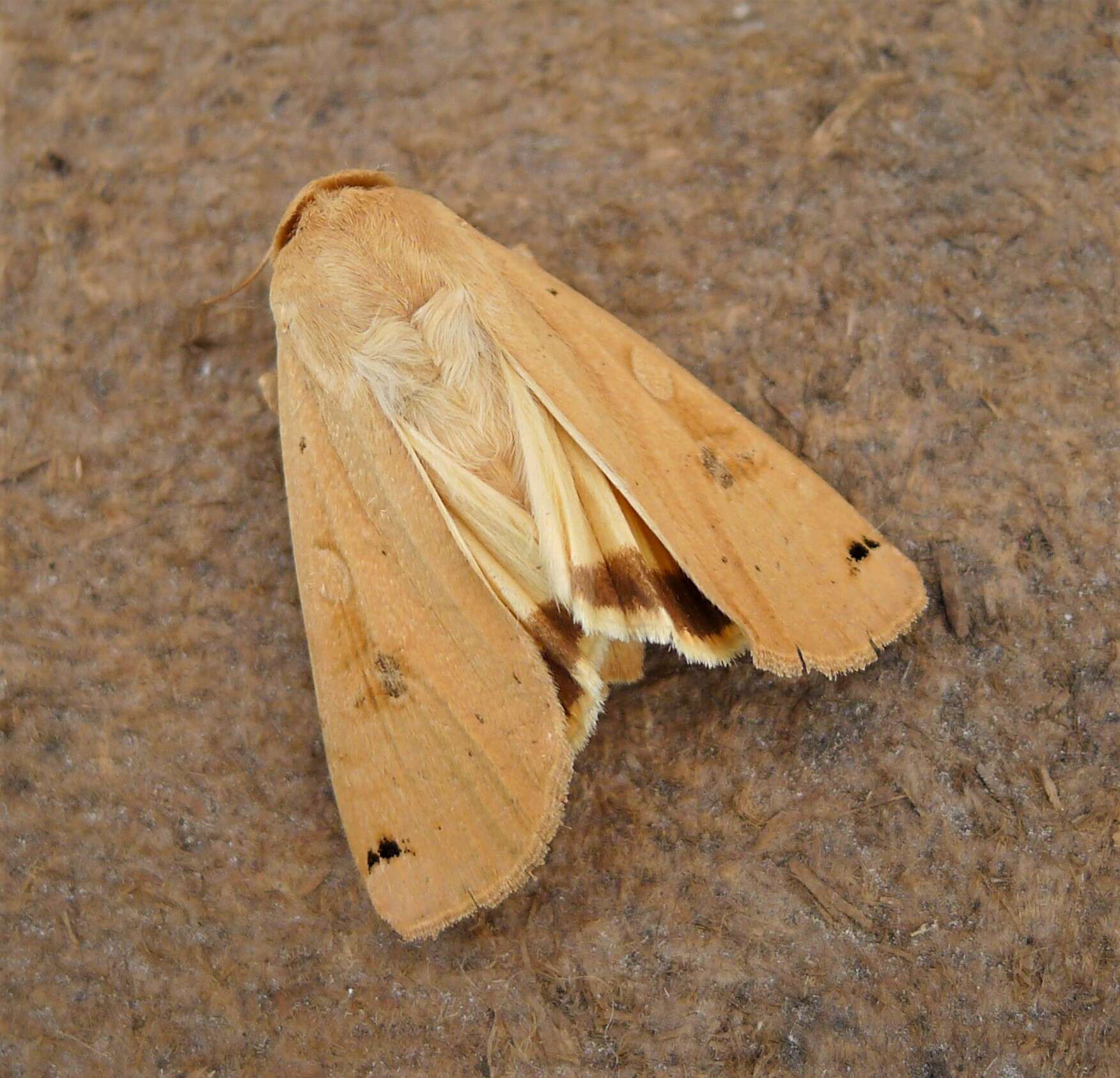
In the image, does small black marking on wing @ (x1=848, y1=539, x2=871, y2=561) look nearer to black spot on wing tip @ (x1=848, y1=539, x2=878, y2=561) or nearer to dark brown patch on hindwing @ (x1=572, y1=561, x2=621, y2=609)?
black spot on wing tip @ (x1=848, y1=539, x2=878, y2=561)

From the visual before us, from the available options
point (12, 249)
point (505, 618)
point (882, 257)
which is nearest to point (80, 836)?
point (505, 618)

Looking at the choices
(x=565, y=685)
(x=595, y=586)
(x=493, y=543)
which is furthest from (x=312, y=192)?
(x=565, y=685)

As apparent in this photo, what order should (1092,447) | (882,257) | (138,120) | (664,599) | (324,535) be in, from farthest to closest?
(138,120)
(882,257)
(1092,447)
(324,535)
(664,599)

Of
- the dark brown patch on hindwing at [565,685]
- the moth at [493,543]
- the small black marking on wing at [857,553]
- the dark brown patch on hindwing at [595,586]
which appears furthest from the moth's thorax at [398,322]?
the small black marking on wing at [857,553]

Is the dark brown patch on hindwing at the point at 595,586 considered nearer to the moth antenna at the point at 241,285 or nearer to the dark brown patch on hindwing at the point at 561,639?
the dark brown patch on hindwing at the point at 561,639

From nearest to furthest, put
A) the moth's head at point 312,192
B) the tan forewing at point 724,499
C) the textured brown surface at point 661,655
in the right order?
the tan forewing at point 724,499
the textured brown surface at point 661,655
the moth's head at point 312,192

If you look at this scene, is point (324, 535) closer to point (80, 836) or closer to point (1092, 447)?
point (80, 836)

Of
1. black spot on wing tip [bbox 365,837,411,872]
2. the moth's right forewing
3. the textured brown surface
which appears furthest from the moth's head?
black spot on wing tip [bbox 365,837,411,872]

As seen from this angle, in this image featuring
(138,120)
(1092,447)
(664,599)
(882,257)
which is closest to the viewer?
(664,599)
